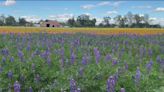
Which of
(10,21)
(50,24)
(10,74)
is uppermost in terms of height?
(10,74)

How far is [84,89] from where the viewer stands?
6668 millimetres

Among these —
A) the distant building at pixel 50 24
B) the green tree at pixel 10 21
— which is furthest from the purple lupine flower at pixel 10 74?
the distant building at pixel 50 24

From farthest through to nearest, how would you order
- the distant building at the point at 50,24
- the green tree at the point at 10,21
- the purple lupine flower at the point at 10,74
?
the distant building at the point at 50,24 → the green tree at the point at 10,21 → the purple lupine flower at the point at 10,74

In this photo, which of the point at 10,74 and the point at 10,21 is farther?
the point at 10,21

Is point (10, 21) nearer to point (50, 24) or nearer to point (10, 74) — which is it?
point (50, 24)

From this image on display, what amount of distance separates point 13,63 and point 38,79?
3.08 ft

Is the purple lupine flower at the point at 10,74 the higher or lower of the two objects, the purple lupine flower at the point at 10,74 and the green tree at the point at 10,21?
the higher

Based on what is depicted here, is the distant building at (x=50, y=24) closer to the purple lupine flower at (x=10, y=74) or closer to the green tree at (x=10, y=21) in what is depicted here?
the green tree at (x=10, y=21)

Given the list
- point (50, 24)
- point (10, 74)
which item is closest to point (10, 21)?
point (50, 24)

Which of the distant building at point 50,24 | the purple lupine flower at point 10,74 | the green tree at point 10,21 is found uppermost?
the purple lupine flower at point 10,74

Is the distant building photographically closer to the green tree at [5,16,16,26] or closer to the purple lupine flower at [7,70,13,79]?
the green tree at [5,16,16,26]

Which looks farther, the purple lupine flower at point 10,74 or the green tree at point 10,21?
the green tree at point 10,21

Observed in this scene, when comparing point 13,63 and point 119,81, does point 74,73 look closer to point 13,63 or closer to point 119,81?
point 119,81

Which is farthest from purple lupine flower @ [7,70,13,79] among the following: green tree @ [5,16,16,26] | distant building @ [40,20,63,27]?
distant building @ [40,20,63,27]
